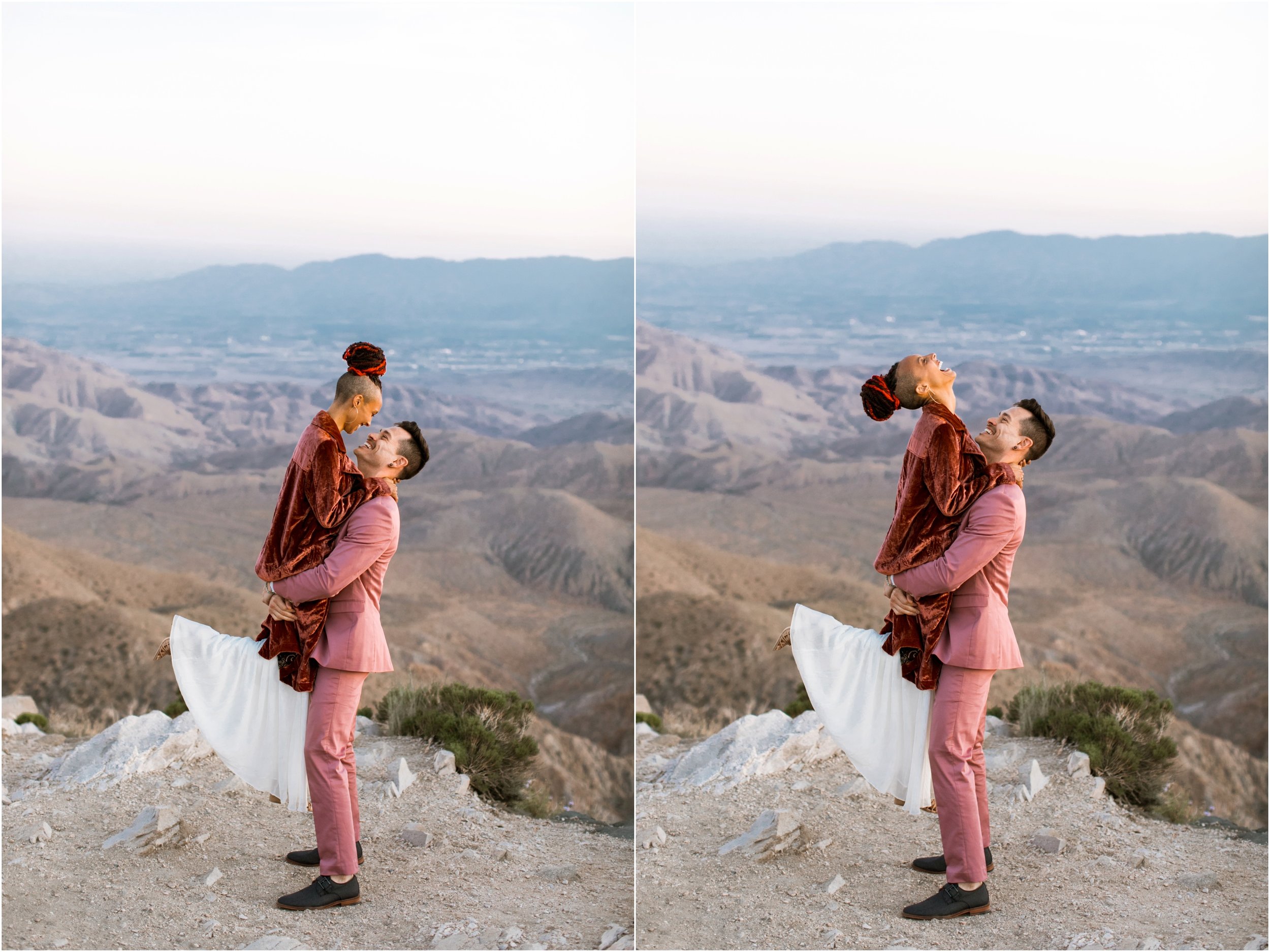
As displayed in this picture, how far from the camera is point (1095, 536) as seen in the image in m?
16.2

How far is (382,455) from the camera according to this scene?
4043 millimetres

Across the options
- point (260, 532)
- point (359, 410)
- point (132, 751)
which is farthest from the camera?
point (260, 532)

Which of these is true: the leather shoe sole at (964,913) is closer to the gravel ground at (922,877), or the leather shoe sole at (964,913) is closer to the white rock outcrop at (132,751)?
the gravel ground at (922,877)

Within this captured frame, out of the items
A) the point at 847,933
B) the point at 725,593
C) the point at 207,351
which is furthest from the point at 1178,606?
the point at 207,351

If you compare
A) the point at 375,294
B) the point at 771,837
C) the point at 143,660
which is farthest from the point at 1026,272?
the point at 771,837

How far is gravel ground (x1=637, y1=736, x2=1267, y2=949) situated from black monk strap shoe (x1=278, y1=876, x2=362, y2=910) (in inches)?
44.4

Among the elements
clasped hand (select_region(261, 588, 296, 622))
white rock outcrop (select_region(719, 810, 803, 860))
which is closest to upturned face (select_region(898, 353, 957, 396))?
white rock outcrop (select_region(719, 810, 803, 860))

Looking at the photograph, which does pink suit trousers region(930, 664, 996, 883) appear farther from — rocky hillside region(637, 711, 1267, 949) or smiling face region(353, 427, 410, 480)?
smiling face region(353, 427, 410, 480)

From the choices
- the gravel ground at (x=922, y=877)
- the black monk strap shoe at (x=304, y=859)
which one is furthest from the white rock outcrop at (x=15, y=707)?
the gravel ground at (x=922, y=877)

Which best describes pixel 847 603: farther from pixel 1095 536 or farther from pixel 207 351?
pixel 207 351

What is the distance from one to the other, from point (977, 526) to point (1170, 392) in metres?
15.7

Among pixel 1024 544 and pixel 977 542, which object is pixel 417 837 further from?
pixel 1024 544

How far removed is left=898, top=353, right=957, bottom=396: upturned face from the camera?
13.2 ft

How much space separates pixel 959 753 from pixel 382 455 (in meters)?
2.15
